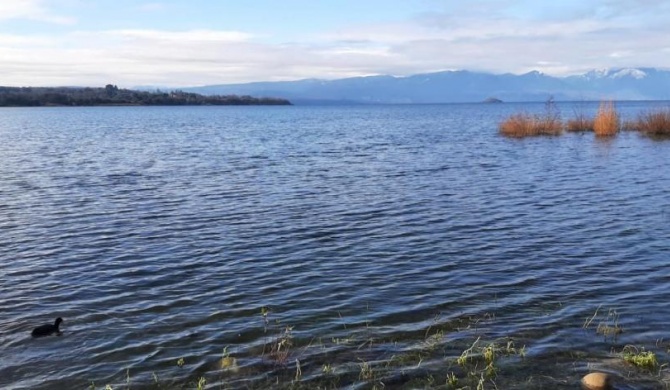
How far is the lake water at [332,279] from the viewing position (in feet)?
29.5

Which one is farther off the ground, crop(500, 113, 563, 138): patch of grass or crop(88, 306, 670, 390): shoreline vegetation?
crop(500, 113, 563, 138): patch of grass

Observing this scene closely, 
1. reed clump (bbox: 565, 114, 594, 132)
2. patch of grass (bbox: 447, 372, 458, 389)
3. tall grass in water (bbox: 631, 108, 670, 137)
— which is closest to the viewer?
patch of grass (bbox: 447, 372, 458, 389)

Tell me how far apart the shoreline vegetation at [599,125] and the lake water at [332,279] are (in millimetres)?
24595

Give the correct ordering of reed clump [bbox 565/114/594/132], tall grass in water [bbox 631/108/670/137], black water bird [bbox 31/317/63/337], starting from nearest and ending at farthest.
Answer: black water bird [bbox 31/317/63/337]
tall grass in water [bbox 631/108/670/137]
reed clump [bbox 565/114/594/132]

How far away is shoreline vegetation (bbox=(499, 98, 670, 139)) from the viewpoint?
50.6m

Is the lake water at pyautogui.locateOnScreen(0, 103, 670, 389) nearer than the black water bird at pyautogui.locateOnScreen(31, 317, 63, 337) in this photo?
Yes

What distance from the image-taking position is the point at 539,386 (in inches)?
319

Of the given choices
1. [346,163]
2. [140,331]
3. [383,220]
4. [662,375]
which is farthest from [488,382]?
[346,163]

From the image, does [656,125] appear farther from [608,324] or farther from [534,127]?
[608,324]

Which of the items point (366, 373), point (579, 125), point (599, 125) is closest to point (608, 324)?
point (366, 373)

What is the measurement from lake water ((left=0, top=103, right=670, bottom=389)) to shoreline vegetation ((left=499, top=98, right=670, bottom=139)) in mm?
24595

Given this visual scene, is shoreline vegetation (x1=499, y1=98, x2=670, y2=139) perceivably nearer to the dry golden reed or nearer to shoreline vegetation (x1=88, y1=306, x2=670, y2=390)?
the dry golden reed

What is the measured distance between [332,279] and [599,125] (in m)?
44.7

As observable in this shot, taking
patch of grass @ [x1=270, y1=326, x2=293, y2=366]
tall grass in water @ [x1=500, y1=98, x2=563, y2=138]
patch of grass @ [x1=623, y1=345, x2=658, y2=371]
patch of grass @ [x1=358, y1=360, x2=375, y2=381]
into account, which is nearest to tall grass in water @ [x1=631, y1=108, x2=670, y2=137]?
tall grass in water @ [x1=500, y1=98, x2=563, y2=138]
